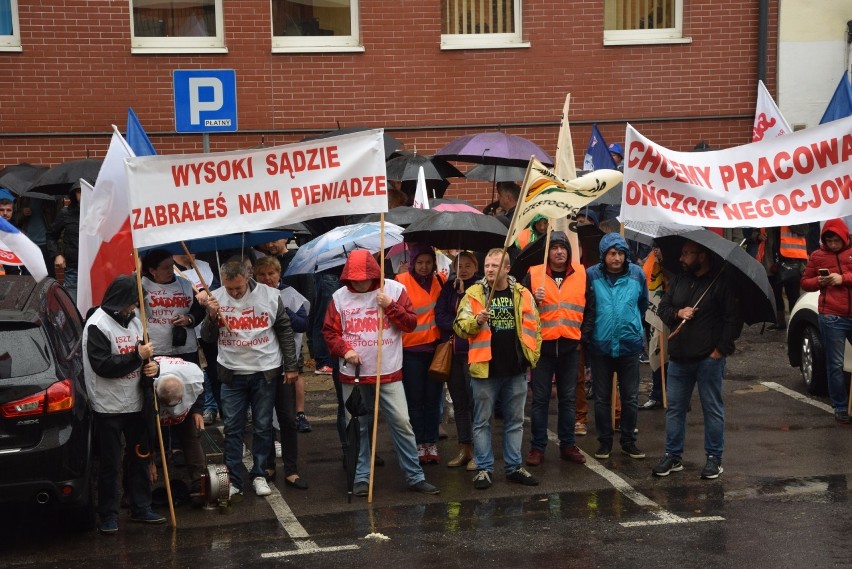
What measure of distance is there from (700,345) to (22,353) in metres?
4.70

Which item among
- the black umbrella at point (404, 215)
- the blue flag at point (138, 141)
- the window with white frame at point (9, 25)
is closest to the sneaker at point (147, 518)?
the blue flag at point (138, 141)

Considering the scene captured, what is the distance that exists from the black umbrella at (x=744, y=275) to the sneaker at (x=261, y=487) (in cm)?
350

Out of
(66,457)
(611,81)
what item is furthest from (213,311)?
(611,81)

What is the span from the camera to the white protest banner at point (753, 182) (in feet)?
30.1

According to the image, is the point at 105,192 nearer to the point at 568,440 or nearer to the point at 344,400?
the point at 344,400

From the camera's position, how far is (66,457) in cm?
755

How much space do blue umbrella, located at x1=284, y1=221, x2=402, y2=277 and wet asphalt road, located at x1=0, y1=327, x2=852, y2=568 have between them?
1.55 m

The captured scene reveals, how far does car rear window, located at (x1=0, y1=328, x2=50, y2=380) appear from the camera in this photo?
7.51 m

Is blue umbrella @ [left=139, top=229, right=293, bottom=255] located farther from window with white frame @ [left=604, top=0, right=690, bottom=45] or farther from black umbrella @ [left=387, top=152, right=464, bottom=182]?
window with white frame @ [left=604, top=0, right=690, bottom=45]

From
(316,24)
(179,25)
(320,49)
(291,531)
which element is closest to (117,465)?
(291,531)

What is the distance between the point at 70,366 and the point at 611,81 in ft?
35.3

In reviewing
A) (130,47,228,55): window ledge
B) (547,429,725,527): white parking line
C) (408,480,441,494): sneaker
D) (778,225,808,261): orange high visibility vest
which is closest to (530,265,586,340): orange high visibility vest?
(547,429,725,527): white parking line

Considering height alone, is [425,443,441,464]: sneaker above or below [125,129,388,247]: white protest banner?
below

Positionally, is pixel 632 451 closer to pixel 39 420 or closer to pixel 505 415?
pixel 505 415
